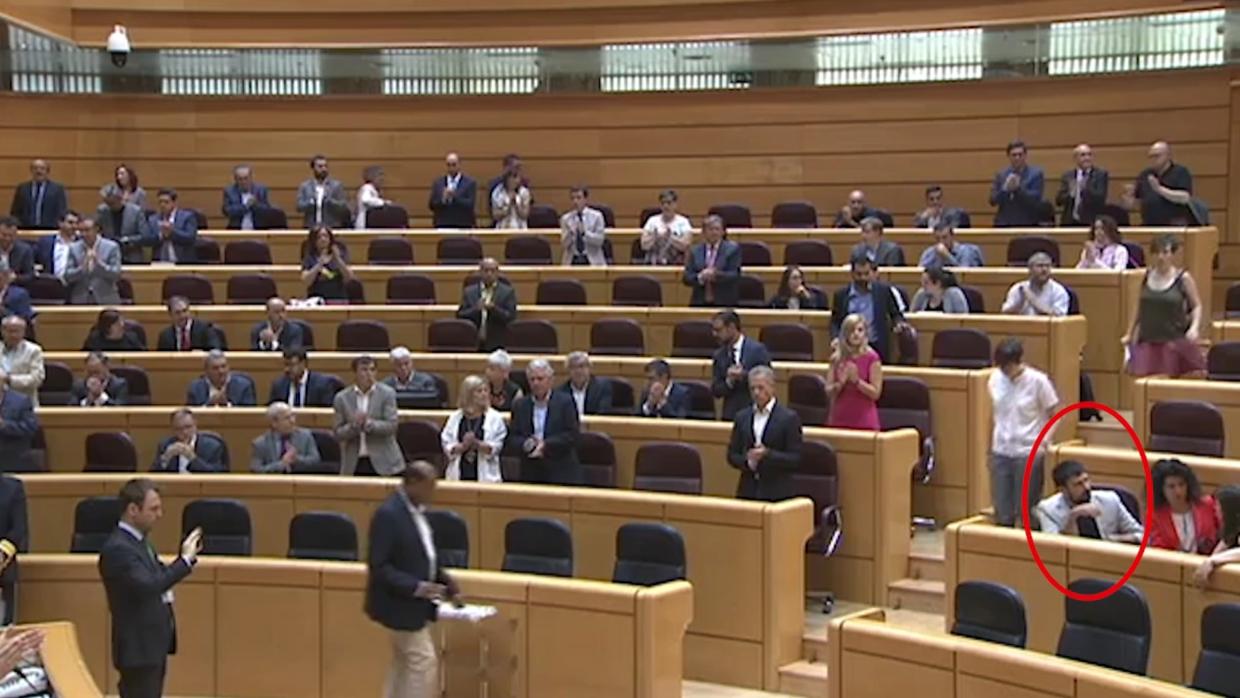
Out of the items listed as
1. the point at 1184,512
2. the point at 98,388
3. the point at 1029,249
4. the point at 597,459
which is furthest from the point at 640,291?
the point at 1184,512

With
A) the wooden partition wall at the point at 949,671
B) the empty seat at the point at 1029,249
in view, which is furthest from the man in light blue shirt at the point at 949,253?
the wooden partition wall at the point at 949,671

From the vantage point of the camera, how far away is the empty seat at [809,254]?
12.5 m

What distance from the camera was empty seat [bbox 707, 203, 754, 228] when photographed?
45.5 feet

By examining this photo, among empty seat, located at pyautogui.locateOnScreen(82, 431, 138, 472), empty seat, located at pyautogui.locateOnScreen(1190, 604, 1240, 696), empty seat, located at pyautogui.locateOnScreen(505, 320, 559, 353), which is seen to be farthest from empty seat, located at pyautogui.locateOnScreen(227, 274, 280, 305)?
empty seat, located at pyautogui.locateOnScreen(1190, 604, 1240, 696)

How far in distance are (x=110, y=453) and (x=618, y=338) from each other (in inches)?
128

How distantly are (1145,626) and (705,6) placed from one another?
945 cm

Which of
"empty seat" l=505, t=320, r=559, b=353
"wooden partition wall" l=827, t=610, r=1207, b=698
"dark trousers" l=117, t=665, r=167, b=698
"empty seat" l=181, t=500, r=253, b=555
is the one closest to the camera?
"wooden partition wall" l=827, t=610, r=1207, b=698

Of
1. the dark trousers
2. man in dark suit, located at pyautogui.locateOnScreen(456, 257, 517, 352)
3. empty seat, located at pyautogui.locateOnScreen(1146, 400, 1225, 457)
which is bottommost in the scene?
the dark trousers

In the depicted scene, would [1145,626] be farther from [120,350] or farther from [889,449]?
[120,350]

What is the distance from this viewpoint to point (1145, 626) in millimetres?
6426

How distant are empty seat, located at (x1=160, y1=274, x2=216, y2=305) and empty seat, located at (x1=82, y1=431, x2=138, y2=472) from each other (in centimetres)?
268

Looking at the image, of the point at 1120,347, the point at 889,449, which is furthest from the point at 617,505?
the point at 1120,347

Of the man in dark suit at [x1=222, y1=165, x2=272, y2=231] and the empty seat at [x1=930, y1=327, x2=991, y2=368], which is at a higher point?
the man in dark suit at [x1=222, y1=165, x2=272, y2=231]

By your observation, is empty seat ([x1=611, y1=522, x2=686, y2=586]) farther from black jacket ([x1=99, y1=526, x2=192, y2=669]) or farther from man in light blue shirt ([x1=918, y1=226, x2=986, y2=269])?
man in light blue shirt ([x1=918, y1=226, x2=986, y2=269])
